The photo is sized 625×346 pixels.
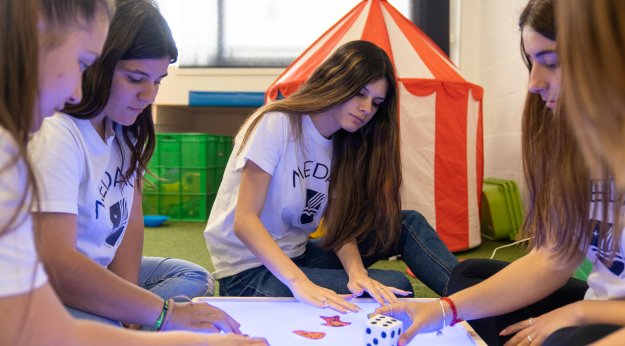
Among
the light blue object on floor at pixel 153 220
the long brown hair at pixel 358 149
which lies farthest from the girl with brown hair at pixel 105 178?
the light blue object on floor at pixel 153 220

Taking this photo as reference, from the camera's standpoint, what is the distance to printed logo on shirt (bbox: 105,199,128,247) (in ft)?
3.83

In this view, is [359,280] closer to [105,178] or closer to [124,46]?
[105,178]

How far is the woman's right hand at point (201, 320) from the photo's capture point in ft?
3.38

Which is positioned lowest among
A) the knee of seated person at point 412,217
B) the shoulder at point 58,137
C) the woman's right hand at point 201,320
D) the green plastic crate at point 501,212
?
the green plastic crate at point 501,212

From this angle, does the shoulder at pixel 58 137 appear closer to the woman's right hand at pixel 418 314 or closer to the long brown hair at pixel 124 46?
the long brown hair at pixel 124 46

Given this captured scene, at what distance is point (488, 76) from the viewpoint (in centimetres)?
385

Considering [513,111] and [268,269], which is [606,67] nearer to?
[268,269]

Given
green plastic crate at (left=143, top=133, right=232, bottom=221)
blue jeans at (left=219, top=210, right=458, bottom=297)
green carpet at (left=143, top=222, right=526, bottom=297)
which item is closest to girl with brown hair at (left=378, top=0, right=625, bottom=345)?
blue jeans at (left=219, top=210, right=458, bottom=297)

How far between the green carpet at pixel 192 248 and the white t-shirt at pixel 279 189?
77 centimetres

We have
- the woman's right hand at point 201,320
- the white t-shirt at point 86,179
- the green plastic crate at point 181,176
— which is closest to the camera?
the white t-shirt at point 86,179

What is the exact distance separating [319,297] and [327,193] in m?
0.44

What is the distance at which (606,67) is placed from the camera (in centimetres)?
59

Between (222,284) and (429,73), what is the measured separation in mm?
1581

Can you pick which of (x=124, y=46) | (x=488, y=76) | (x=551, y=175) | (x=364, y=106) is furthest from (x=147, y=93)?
(x=488, y=76)
